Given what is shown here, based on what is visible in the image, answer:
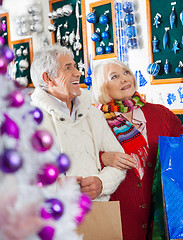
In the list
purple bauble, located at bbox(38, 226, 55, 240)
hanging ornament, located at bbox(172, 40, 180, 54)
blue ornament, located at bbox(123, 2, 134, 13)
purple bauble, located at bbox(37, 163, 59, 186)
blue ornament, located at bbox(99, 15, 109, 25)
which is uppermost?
blue ornament, located at bbox(123, 2, 134, 13)

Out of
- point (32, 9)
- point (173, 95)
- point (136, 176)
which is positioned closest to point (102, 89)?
point (136, 176)

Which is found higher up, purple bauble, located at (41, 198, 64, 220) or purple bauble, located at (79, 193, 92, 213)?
purple bauble, located at (41, 198, 64, 220)

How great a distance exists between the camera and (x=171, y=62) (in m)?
3.21

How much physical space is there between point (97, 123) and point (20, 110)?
1109 millimetres

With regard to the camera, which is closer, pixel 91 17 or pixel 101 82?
pixel 101 82

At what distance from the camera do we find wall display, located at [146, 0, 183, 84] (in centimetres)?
312

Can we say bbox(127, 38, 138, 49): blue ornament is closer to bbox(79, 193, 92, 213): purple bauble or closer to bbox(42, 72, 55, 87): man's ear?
bbox(42, 72, 55, 87): man's ear

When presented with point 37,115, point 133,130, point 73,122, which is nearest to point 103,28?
point 133,130

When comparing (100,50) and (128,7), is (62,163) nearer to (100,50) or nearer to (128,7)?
(128,7)

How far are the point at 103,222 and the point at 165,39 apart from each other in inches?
104

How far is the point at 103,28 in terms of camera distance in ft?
12.3

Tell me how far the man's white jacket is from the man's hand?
1.4 inches

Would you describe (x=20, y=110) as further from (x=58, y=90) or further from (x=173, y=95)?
(x=173, y=95)

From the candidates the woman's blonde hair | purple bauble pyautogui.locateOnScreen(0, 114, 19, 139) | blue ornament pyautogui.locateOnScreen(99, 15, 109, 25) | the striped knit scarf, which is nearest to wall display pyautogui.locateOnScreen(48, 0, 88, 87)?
blue ornament pyautogui.locateOnScreen(99, 15, 109, 25)
